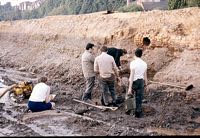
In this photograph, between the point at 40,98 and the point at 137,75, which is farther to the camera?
the point at 40,98

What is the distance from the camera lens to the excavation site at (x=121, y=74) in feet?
36.4

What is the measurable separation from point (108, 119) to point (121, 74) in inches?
207

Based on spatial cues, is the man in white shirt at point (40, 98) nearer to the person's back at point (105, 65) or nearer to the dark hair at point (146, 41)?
the person's back at point (105, 65)

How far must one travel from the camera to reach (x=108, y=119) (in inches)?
464

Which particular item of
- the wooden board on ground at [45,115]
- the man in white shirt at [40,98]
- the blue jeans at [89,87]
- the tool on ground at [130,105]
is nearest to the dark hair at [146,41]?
the blue jeans at [89,87]

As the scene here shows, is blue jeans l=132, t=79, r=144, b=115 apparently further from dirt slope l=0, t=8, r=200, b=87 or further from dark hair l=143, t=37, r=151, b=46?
dark hair l=143, t=37, r=151, b=46

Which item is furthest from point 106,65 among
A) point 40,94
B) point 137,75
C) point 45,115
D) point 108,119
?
point 45,115

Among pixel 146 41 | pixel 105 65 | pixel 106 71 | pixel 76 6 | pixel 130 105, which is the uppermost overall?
pixel 76 6

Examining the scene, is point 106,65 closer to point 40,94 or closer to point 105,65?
point 105,65

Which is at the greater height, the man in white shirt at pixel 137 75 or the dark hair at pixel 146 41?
the dark hair at pixel 146 41

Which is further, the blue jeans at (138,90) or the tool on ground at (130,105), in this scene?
the tool on ground at (130,105)

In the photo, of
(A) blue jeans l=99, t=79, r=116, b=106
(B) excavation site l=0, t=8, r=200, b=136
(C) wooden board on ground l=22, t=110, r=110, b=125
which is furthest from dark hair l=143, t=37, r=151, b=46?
(C) wooden board on ground l=22, t=110, r=110, b=125

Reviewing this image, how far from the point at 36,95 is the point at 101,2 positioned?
46.8 metres

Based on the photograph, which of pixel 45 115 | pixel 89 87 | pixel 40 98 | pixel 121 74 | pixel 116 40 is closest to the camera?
pixel 45 115
